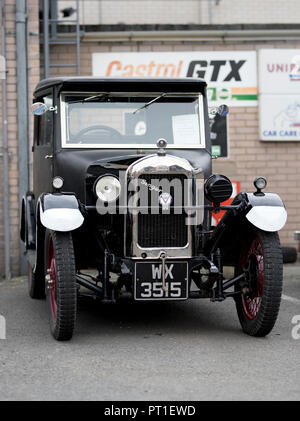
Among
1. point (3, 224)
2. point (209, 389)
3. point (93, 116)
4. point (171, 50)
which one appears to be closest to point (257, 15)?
point (171, 50)

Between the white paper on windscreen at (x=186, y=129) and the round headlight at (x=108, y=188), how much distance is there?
944 mm

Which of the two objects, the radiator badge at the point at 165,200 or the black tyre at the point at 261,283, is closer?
the black tyre at the point at 261,283

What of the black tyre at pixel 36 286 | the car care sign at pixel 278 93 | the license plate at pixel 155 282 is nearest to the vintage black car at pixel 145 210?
the license plate at pixel 155 282

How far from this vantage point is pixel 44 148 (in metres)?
7.04

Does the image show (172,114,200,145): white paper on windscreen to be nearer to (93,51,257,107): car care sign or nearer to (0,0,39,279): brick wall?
(0,0,39,279): brick wall

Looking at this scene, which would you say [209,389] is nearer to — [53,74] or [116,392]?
[116,392]

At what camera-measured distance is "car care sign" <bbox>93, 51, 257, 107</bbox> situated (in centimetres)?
1046

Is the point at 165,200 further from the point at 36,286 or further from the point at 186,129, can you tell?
the point at 36,286

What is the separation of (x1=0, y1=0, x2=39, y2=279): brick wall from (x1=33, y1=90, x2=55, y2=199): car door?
6.28 feet

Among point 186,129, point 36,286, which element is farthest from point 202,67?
point 36,286

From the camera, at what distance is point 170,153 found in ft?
21.2

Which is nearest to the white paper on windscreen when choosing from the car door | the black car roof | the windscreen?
the windscreen

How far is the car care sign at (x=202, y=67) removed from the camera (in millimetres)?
10461

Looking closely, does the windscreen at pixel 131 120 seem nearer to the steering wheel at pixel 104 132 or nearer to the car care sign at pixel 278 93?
the steering wheel at pixel 104 132
